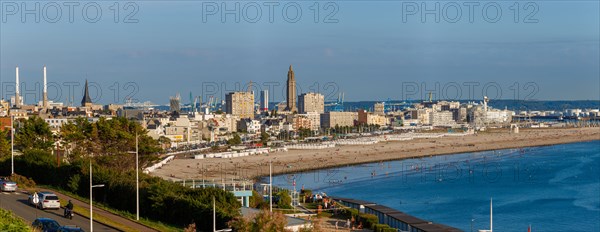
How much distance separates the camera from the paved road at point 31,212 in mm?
18141

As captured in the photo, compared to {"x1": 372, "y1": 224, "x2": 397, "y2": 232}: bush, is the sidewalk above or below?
above

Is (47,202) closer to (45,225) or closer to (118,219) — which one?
(118,219)

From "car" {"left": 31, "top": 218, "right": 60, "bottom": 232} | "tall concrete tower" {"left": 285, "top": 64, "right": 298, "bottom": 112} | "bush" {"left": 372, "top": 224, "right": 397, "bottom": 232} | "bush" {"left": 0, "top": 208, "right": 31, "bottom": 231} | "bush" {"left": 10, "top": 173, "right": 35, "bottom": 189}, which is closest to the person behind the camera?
"bush" {"left": 0, "top": 208, "right": 31, "bottom": 231}

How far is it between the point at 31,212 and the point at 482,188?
34.9m

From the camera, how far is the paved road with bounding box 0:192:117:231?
714 inches

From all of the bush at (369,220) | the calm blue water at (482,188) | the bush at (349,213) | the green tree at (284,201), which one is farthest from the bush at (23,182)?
the calm blue water at (482,188)

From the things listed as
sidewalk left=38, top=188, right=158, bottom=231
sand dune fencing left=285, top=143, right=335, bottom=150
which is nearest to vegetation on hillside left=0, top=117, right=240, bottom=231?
Result: sidewalk left=38, top=188, right=158, bottom=231

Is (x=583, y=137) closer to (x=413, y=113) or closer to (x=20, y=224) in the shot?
(x=413, y=113)

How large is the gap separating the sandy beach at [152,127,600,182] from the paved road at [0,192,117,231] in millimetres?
16583

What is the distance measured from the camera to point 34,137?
35188 millimetres

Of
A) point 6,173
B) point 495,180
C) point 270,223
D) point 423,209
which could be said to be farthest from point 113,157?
point 495,180

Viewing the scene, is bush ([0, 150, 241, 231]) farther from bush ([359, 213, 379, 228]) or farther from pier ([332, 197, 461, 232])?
pier ([332, 197, 461, 232])

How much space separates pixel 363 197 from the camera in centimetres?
4278

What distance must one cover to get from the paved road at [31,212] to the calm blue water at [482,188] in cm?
1765
